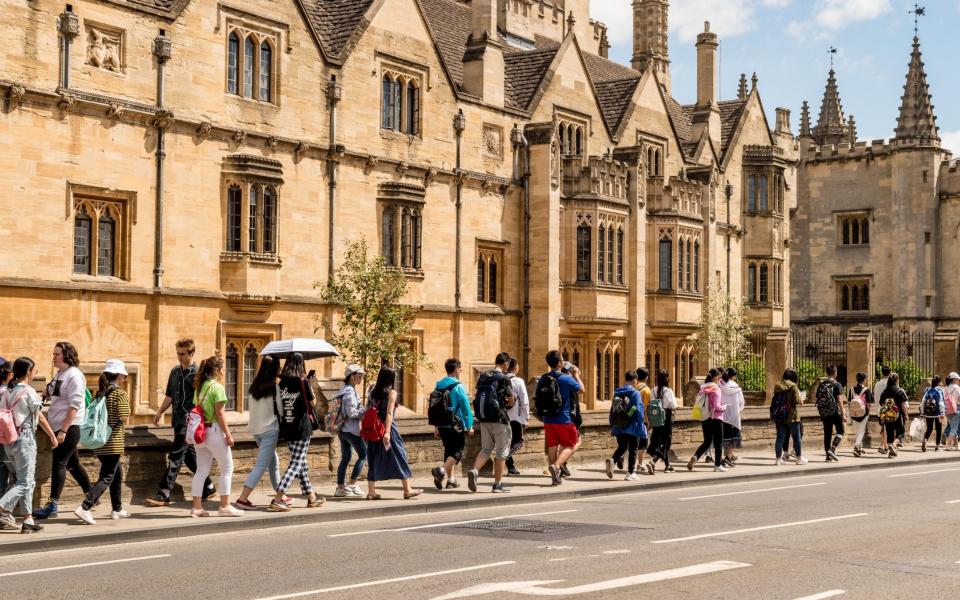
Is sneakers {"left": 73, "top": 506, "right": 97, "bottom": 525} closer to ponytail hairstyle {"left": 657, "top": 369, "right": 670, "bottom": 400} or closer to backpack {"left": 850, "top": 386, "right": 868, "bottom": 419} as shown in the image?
ponytail hairstyle {"left": 657, "top": 369, "right": 670, "bottom": 400}

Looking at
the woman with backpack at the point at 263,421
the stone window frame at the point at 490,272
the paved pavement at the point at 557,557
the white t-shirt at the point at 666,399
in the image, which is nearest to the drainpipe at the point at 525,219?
the stone window frame at the point at 490,272

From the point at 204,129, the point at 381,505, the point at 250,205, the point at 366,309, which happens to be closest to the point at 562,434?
the point at 381,505

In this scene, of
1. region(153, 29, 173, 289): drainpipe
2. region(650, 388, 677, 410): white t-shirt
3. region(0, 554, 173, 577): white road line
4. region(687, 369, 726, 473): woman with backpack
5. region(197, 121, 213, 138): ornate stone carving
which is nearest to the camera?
region(0, 554, 173, 577): white road line

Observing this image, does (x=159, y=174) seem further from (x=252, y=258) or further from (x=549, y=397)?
(x=549, y=397)

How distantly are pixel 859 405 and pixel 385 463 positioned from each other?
14.1 m

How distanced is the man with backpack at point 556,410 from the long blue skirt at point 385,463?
2957mm

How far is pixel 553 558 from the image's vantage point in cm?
1187

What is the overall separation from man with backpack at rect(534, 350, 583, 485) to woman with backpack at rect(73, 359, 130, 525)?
22.5ft

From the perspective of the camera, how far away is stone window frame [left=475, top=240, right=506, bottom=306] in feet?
116

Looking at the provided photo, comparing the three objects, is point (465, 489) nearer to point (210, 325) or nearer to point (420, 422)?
point (420, 422)

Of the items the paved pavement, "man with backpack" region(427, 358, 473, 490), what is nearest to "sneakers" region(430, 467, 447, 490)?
"man with backpack" region(427, 358, 473, 490)

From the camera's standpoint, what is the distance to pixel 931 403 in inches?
1166

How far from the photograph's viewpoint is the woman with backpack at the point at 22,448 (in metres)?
13.2

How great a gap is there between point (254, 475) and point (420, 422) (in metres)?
5.70
